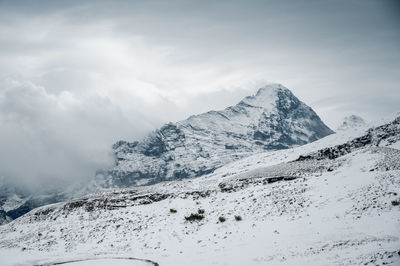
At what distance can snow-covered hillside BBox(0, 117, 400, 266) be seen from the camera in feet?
85.6

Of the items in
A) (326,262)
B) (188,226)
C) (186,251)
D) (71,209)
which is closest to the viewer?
(326,262)

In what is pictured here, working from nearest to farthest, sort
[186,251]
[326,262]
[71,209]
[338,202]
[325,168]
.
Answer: [326,262], [186,251], [338,202], [325,168], [71,209]

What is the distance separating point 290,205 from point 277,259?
1189cm

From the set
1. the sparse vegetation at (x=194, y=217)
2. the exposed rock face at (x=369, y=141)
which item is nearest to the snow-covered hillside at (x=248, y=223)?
the sparse vegetation at (x=194, y=217)

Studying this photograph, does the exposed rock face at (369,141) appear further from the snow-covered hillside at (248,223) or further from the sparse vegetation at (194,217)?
the sparse vegetation at (194,217)

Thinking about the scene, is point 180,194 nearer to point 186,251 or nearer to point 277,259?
point 186,251

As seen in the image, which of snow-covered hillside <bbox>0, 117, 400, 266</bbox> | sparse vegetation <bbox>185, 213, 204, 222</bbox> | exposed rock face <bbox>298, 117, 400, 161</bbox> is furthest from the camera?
exposed rock face <bbox>298, 117, 400, 161</bbox>

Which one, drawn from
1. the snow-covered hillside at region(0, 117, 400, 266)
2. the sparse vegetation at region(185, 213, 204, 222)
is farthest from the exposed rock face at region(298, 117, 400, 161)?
the sparse vegetation at region(185, 213, 204, 222)

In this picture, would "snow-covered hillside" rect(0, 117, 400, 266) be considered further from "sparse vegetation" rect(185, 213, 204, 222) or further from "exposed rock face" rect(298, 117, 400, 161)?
"exposed rock face" rect(298, 117, 400, 161)

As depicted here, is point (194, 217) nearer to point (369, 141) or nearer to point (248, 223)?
point (248, 223)

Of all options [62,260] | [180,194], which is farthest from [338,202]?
[62,260]

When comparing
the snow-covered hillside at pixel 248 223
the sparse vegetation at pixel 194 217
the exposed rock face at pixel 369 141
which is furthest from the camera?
the exposed rock face at pixel 369 141

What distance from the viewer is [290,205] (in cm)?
3628

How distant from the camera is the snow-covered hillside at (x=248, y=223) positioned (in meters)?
26.1
